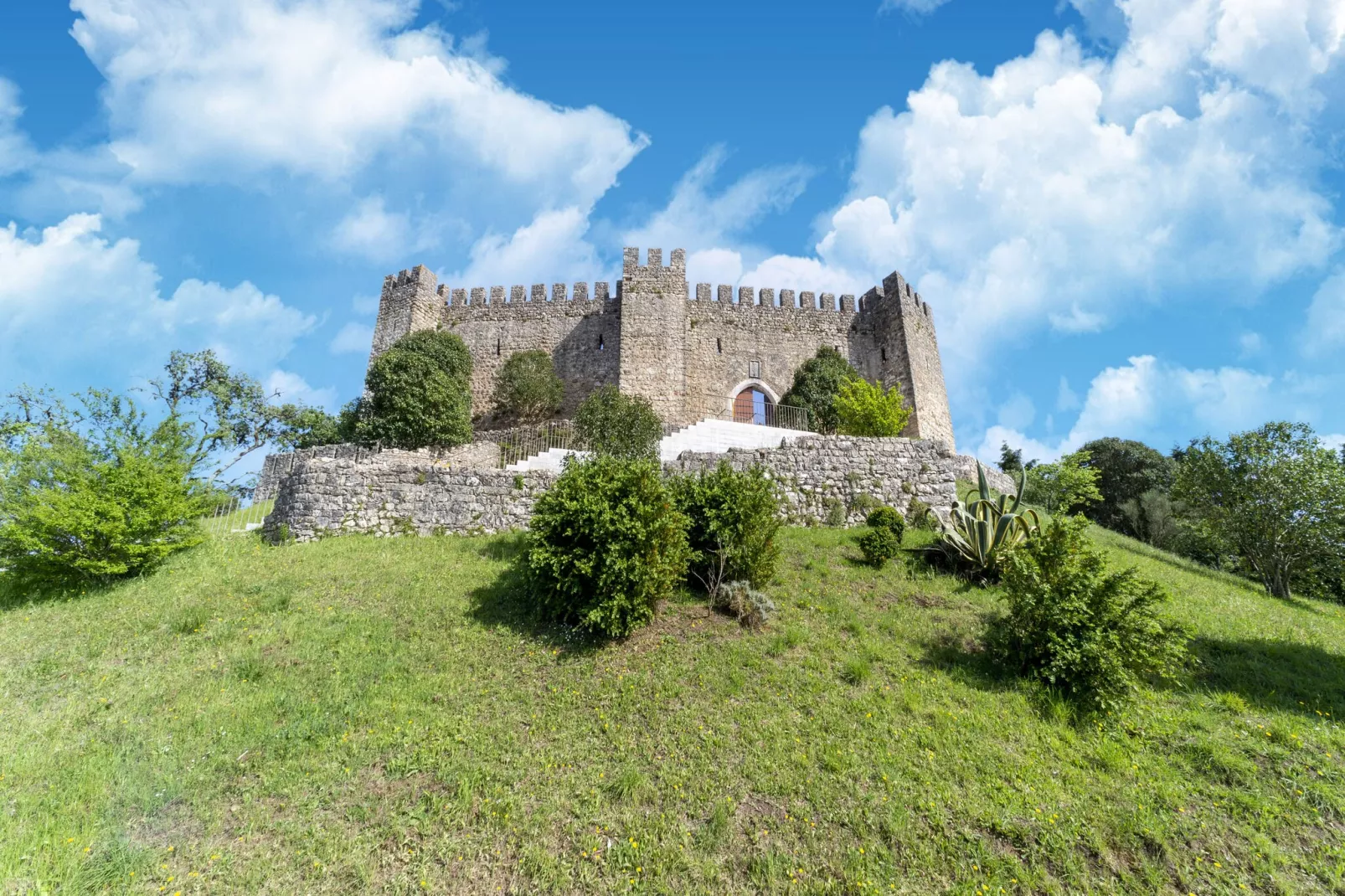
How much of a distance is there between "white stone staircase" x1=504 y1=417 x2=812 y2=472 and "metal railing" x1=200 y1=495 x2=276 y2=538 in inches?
284

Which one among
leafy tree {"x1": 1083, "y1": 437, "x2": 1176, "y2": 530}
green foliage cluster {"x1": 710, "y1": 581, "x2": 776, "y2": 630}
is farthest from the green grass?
leafy tree {"x1": 1083, "y1": 437, "x2": 1176, "y2": 530}

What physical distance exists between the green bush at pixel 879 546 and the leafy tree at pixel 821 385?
13.8 meters

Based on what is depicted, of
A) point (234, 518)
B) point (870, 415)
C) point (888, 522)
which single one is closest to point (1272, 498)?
point (870, 415)

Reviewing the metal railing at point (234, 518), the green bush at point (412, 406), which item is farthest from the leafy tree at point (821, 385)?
the metal railing at point (234, 518)

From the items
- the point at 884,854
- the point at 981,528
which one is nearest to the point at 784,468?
the point at 981,528

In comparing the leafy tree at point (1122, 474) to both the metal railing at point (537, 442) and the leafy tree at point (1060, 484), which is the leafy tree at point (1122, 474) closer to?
the leafy tree at point (1060, 484)

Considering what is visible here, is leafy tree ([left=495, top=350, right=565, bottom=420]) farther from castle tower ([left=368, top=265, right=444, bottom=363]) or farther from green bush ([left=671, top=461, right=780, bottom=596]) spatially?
green bush ([left=671, top=461, right=780, bottom=596])

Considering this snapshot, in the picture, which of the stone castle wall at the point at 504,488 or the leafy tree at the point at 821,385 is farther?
the leafy tree at the point at 821,385

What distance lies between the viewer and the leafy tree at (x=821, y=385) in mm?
24859

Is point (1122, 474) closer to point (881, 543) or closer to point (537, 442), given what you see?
point (881, 543)

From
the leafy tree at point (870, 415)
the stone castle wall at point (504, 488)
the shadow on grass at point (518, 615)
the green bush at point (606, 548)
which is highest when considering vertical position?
the leafy tree at point (870, 415)

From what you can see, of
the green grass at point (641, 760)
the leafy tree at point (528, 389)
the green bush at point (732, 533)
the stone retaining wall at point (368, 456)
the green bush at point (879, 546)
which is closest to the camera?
the green grass at point (641, 760)

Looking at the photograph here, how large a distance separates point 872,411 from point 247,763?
18.5 metres

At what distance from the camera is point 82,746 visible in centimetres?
584
